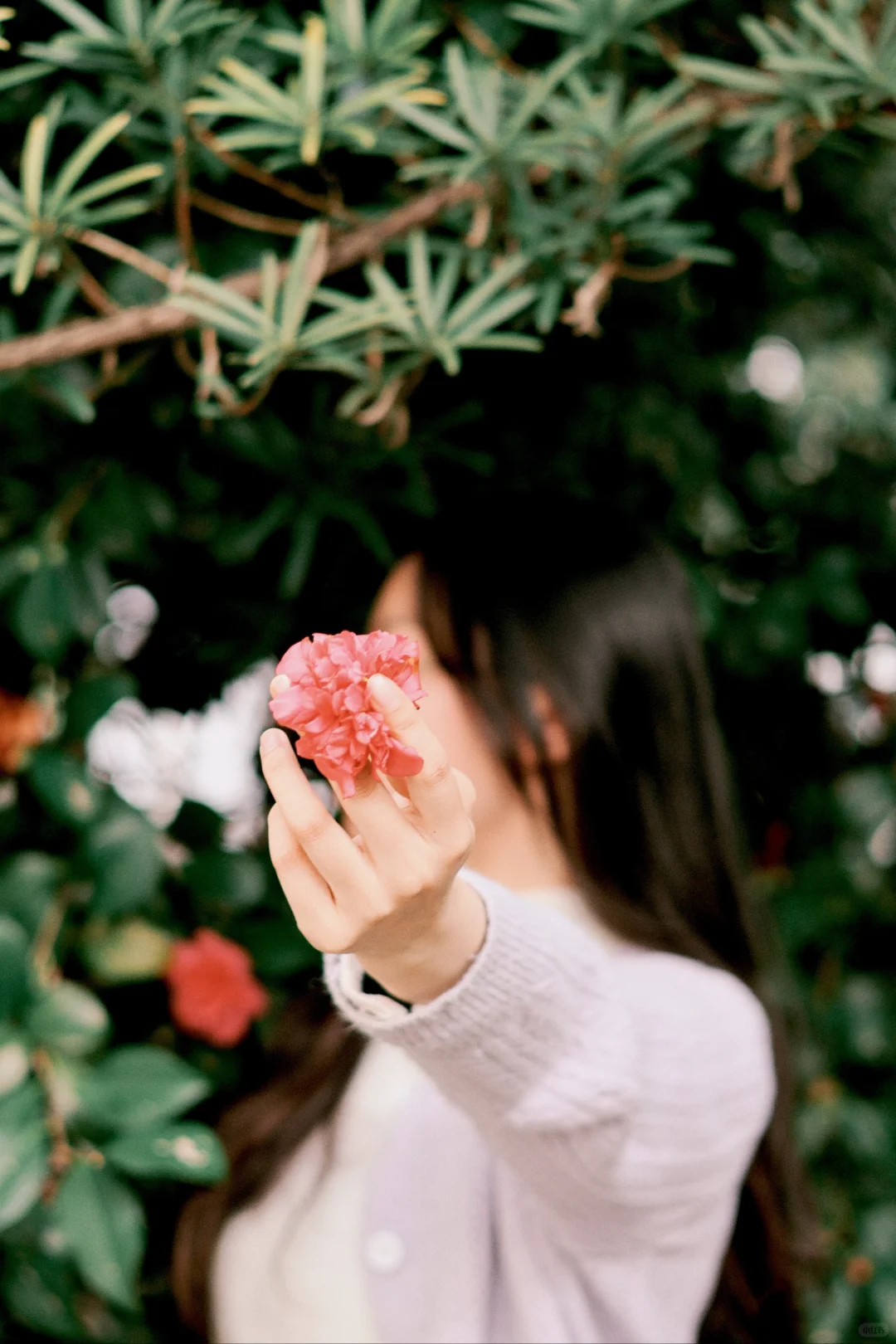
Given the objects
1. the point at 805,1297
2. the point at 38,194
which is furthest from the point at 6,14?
the point at 805,1297

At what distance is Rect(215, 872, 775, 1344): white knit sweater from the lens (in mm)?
591

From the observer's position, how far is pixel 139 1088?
2.44 ft

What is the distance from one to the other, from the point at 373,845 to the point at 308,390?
0.65m

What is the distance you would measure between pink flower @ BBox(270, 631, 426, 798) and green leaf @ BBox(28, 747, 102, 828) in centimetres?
47

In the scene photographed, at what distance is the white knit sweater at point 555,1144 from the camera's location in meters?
0.59

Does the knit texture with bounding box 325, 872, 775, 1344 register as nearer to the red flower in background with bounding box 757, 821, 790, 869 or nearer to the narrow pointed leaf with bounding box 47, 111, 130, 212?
the narrow pointed leaf with bounding box 47, 111, 130, 212

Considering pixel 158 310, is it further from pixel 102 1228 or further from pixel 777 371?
pixel 777 371

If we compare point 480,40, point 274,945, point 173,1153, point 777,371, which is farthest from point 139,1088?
point 777,371

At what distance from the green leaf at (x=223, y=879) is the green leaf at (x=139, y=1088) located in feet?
0.65

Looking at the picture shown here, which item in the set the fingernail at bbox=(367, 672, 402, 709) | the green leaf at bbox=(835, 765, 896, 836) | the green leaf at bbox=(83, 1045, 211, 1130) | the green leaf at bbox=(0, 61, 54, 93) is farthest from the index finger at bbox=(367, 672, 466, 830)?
the green leaf at bbox=(835, 765, 896, 836)

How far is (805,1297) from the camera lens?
140cm

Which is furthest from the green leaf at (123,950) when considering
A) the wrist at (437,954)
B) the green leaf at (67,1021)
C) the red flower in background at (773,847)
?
the red flower in background at (773,847)

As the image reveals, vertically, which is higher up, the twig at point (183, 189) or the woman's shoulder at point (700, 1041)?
the twig at point (183, 189)

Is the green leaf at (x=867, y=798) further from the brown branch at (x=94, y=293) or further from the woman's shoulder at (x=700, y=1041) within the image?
the brown branch at (x=94, y=293)
